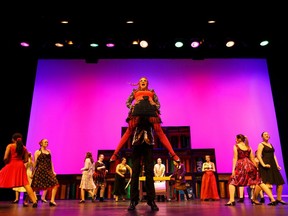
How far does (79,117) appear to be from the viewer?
34.6 ft

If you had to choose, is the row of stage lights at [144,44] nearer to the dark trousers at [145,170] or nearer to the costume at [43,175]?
the costume at [43,175]

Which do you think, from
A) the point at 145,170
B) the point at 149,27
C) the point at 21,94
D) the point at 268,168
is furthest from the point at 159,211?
the point at 21,94

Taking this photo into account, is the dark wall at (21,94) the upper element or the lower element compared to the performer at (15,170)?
upper

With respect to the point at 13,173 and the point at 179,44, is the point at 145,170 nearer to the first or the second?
the point at 13,173

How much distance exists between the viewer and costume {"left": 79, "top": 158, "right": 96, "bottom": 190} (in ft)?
25.8

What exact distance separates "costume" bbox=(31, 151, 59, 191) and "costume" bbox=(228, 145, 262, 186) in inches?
140

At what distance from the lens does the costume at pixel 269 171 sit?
215 inches

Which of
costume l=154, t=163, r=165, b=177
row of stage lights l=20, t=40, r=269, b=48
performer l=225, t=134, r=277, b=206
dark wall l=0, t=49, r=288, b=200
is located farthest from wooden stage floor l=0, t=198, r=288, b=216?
row of stage lights l=20, t=40, r=269, b=48

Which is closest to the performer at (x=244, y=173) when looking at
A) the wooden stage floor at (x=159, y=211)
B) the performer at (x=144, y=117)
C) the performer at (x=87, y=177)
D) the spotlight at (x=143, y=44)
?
the wooden stage floor at (x=159, y=211)

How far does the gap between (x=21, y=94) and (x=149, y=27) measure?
4807 millimetres

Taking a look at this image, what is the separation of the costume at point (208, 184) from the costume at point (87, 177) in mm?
3432

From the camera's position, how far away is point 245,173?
5.04m

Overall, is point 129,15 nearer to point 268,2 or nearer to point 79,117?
point 268,2

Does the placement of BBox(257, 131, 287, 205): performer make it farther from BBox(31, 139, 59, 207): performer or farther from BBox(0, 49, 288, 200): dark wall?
BBox(31, 139, 59, 207): performer
